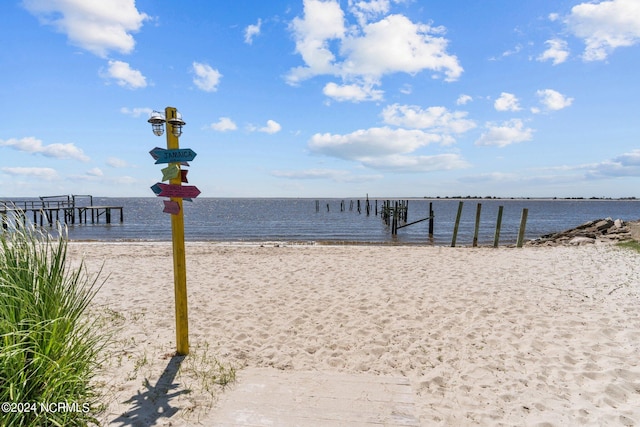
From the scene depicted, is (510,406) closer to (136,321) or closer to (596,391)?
(596,391)

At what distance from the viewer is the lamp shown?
4027 mm

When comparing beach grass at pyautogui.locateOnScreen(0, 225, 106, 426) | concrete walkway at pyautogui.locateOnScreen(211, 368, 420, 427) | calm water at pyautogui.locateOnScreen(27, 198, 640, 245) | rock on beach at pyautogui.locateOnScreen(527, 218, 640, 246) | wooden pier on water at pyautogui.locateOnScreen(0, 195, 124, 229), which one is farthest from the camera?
calm water at pyautogui.locateOnScreen(27, 198, 640, 245)

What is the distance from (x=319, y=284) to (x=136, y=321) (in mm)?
3969

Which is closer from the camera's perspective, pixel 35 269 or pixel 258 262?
pixel 35 269

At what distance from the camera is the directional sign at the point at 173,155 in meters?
4.02

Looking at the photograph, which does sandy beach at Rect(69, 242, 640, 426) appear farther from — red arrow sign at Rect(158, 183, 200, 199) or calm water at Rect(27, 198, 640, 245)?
calm water at Rect(27, 198, 640, 245)

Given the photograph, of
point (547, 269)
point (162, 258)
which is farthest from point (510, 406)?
point (162, 258)

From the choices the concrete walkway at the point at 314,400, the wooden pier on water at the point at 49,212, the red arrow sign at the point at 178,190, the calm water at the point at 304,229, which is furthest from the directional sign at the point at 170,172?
the calm water at the point at 304,229

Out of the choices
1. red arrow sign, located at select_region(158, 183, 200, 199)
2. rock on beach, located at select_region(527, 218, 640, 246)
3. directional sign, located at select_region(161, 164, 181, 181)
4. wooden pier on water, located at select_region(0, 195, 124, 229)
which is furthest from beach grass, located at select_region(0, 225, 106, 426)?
rock on beach, located at select_region(527, 218, 640, 246)

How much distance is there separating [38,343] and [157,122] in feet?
8.18

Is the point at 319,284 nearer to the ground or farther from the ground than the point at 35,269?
nearer to the ground

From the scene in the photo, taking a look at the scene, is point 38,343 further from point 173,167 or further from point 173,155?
point 173,155

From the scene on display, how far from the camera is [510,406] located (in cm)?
354

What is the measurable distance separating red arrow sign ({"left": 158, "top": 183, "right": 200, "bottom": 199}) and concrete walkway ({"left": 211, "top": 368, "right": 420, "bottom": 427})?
2.21m
